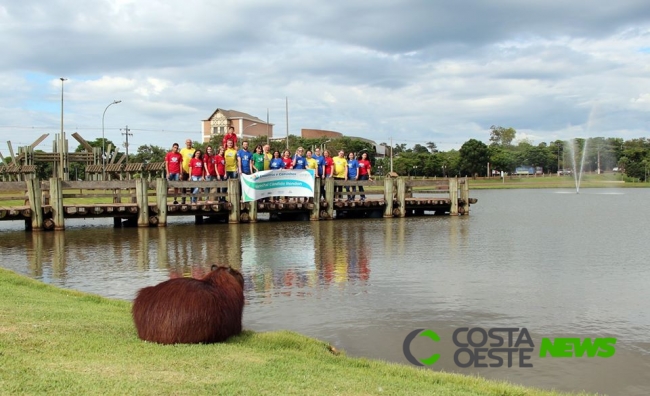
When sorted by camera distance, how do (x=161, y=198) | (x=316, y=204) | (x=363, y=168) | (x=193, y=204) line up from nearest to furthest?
(x=161, y=198), (x=193, y=204), (x=316, y=204), (x=363, y=168)

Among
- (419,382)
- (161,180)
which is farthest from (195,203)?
(419,382)

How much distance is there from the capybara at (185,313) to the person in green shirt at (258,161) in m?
18.6

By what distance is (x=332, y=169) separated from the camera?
87.9 feet

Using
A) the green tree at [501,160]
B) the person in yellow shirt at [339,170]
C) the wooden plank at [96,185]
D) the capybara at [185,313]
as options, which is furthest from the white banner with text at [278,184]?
the green tree at [501,160]

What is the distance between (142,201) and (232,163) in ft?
11.9

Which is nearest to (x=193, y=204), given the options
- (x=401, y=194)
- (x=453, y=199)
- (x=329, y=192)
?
(x=329, y=192)

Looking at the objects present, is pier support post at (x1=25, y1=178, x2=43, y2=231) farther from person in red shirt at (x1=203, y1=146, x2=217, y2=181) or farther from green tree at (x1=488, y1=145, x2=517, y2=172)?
green tree at (x1=488, y1=145, x2=517, y2=172)

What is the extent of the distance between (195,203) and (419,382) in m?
19.2

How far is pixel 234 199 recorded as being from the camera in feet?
79.4

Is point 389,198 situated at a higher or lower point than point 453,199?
higher

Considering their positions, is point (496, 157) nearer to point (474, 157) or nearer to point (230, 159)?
point (474, 157)

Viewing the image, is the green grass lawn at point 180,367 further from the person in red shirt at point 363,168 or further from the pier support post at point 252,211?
the person in red shirt at point 363,168

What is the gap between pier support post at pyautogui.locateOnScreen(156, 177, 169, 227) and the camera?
2248cm

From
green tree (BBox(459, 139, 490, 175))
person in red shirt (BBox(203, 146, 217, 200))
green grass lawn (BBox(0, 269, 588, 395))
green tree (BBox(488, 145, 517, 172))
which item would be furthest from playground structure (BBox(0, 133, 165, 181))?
green tree (BBox(488, 145, 517, 172))
